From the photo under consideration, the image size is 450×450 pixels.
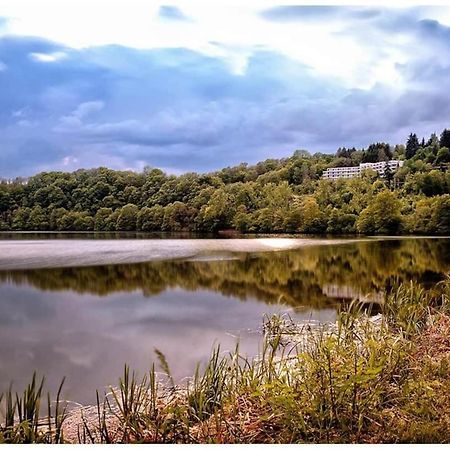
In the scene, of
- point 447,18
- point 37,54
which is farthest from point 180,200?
point 447,18

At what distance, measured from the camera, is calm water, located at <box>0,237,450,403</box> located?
3.06 metres

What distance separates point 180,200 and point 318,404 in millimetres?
2003

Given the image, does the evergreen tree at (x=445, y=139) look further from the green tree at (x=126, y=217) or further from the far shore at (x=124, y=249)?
the green tree at (x=126, y=217)

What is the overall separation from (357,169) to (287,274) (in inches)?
67.5

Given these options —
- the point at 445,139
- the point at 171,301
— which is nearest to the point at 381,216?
the point at 445,139

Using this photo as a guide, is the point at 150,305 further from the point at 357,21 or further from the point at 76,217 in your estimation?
the point at 357,21

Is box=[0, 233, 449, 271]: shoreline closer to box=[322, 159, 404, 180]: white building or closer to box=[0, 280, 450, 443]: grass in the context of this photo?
box=[322, 159, 404, 180]: white building

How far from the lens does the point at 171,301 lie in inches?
158

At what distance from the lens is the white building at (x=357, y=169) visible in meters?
3.79

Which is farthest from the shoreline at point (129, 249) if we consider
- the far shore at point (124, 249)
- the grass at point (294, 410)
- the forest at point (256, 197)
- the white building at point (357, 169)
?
the grass at point (294, 410)

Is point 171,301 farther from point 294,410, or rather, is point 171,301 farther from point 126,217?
point 294,410

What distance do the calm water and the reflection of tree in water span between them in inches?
0.5

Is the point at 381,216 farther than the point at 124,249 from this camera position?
No

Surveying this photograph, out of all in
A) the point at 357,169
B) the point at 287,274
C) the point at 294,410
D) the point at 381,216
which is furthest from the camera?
the point at 287,274
